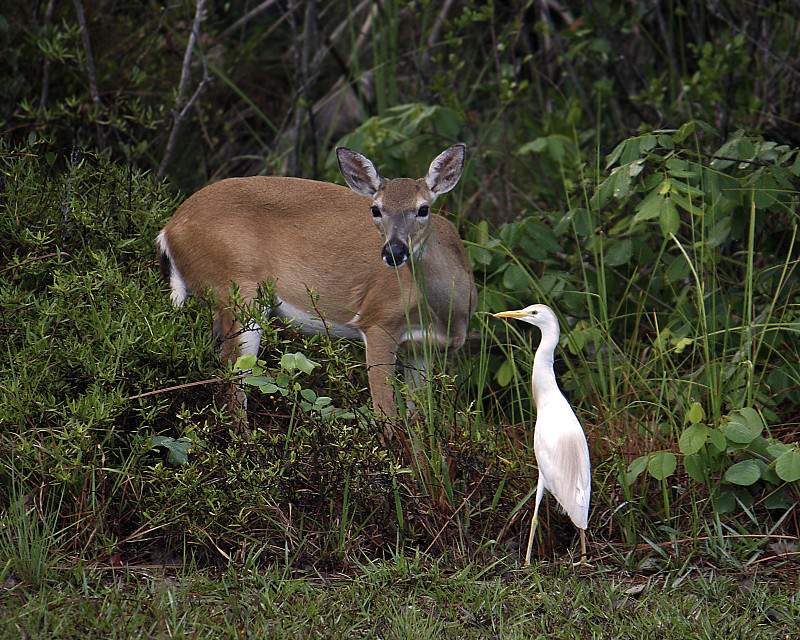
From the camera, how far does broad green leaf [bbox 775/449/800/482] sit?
3.48 metres

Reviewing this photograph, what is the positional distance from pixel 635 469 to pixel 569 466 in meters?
0.43

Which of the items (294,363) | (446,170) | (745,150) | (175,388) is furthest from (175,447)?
(745,150)

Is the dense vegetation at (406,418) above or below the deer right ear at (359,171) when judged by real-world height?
below

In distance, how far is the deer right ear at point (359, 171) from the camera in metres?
4.71

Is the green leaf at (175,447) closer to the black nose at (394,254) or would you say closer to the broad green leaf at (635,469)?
the black nose at (394,254)

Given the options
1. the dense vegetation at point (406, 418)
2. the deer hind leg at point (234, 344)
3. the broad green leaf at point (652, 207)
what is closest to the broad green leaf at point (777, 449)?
the dense vegetation at point (406, 418)

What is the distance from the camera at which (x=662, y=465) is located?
140 inches

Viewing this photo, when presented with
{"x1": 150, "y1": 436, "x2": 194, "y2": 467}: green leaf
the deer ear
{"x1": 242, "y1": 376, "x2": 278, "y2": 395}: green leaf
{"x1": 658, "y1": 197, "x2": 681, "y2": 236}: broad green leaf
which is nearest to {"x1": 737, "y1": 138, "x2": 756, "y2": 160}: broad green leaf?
{"x1": 658, "y1": 197, "x2": 681, "y2": 236}: broad green leaf

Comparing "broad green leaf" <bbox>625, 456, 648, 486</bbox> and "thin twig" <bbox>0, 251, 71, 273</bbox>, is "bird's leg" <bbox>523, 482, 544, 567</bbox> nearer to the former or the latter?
"broad green leaf" <bbox>625, 456, 648, 486</bbox>

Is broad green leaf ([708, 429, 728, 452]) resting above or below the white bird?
below

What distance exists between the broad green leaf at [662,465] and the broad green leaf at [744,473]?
9.8 inches

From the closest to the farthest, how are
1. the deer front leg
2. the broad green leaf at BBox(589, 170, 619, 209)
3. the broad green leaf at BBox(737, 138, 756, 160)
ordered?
the broad green leaf at BBox(589, 170, 619, 209)
the broad green leaf at BBox(737, 138, 756, 160)
the deer front leg

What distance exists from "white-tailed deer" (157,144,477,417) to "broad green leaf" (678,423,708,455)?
1.37 metres

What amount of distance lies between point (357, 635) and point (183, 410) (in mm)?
1200
